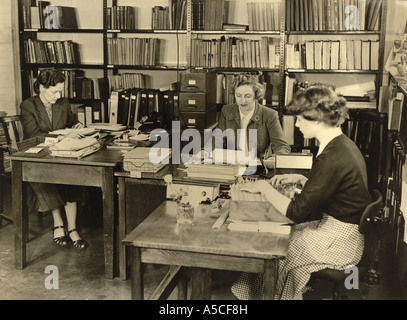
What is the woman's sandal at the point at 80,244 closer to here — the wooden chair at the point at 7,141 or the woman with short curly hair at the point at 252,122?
the wooden chair at the point at 7,141

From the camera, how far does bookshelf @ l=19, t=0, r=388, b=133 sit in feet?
17.0

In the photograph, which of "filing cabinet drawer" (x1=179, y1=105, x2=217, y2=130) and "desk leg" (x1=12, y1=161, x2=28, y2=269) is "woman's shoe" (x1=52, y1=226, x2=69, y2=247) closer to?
"desk leg" (x1=12, y1=161, x2=28, y2=269)

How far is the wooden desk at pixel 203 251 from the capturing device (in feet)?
7.29

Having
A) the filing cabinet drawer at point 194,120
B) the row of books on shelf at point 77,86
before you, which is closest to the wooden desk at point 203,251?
the filing cabinet drawer at point 194,120

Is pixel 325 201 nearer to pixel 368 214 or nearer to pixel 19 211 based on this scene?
pixel 368 214

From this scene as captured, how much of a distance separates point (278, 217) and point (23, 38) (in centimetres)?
431

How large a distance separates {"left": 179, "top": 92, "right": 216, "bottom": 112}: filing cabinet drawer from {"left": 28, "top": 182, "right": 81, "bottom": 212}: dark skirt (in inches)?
55.3

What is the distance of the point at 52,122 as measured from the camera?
4.50 meters

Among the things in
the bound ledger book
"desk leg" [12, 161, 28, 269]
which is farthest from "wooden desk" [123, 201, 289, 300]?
"desk leg" [12, 161, 28, 269]

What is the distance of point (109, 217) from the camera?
137 inches

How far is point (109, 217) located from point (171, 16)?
2662 millimetres

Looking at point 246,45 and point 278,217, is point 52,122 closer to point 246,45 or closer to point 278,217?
point 246,45

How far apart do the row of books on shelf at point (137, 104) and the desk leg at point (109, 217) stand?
6.96ft
